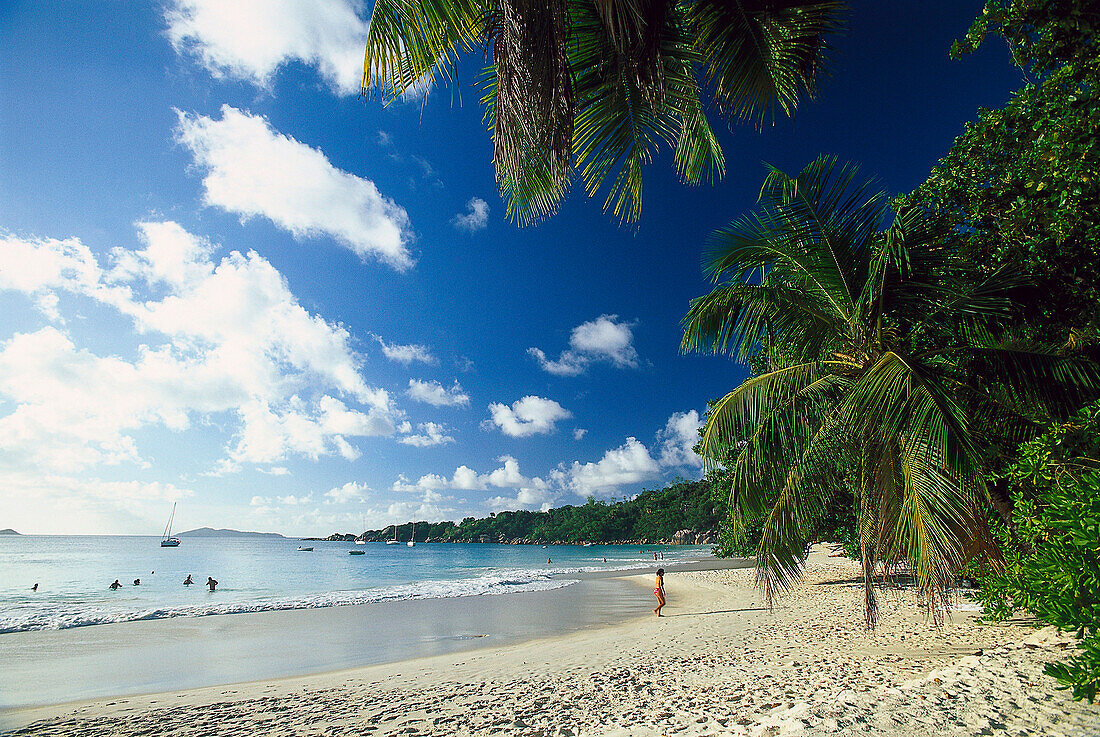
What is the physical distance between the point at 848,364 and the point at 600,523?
4790 inches

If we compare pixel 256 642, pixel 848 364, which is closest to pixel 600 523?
pixel 256 642

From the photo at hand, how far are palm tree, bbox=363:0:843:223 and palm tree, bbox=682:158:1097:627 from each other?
2062mm

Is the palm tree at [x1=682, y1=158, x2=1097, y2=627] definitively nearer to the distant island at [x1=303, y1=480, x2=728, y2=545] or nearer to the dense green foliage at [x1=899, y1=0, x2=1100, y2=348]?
the dense green foliage at [x1=899, y1=0, x2=1100, y2=348]

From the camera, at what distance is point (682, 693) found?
6457 millimetres

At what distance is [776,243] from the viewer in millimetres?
6492

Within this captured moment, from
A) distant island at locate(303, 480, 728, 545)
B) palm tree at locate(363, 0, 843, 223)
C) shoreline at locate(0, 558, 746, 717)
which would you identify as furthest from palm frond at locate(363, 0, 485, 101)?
distant island at locate(303, 480, 728, 545)

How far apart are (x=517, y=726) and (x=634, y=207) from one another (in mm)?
5823

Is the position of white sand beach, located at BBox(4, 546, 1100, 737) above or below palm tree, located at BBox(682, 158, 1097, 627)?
below

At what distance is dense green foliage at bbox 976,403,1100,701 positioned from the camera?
326 centimetres

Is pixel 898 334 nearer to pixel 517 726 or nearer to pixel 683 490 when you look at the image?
pixel 517 726

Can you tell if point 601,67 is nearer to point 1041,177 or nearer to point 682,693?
point 1041,177

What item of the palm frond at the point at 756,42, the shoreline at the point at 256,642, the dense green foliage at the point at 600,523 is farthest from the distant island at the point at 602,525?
the palm frond at the point at 756,42

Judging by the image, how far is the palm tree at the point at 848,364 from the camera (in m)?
5.27

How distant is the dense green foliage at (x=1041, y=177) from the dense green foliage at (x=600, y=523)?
81268 millimetres
